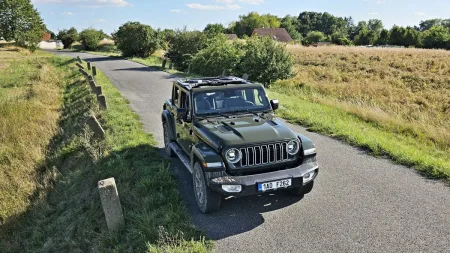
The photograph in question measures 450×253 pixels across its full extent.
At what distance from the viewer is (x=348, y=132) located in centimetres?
952

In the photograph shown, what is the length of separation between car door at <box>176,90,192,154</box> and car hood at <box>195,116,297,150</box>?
1.11 ft

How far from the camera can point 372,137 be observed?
9008mm

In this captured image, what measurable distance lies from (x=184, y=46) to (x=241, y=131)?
86.2 feet

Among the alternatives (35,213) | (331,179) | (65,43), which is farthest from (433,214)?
(65,43)

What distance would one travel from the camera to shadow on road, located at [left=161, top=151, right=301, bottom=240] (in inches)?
198

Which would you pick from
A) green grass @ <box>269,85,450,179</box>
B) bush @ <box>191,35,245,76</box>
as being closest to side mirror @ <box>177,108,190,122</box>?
green grass @ <box>269,85,450,179</box>

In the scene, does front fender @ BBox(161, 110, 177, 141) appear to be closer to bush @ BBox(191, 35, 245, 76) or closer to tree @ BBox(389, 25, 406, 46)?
bush @ BBox(191, 35, 245, 76)

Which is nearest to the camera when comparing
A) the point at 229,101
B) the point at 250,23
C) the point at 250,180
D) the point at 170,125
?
the point at 250,180

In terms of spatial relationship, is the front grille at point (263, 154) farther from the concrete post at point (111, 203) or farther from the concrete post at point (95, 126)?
the concrete post at point (95, 126)

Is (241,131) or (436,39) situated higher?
(436,39)

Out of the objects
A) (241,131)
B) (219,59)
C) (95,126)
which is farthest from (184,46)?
(241,131)

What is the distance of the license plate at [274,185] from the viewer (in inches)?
198

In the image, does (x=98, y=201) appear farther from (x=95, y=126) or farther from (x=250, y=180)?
(x=95, y=126)

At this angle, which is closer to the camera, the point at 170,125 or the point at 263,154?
the point at 263,154
